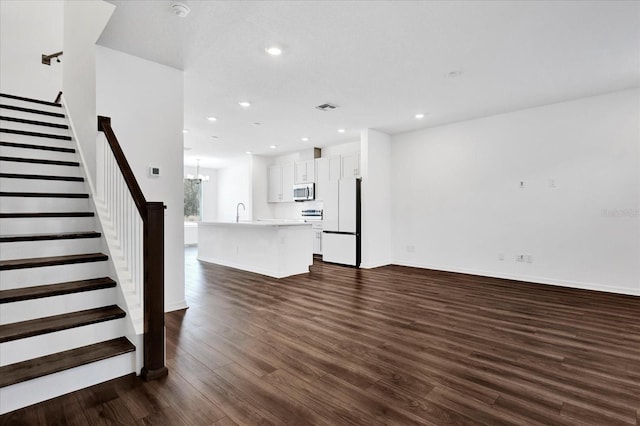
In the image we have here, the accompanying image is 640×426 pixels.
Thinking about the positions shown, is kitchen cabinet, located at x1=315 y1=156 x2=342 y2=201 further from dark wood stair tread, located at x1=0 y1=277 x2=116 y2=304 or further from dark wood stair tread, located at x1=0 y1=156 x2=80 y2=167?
dark wood stair tread, located at x1=0 y1=277 x2=116 y2=304

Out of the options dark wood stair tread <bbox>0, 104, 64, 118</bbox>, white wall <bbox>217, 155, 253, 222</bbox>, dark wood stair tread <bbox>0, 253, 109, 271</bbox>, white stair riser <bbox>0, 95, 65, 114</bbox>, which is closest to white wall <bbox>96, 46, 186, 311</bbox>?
dark wood stair tread <bbox>0, 253, 109, 271</bbox>

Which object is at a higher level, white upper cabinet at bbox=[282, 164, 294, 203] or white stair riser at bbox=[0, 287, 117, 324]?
white upper cabinet at bbox=[282, 164, 294, 203]

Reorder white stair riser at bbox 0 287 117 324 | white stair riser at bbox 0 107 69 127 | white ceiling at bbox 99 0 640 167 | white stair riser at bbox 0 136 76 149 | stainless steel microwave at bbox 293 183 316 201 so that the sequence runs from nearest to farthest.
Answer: white stair riser at bbox 0 287 117 324
white ceiling at bbox 99 0 640 167
white stair riser at bbox 0 136 76 149
white stair riser at bbox 0 107 69 127
stainless steel microwave at bbox 293 183 316 201

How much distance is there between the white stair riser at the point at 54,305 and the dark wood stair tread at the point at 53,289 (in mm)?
32

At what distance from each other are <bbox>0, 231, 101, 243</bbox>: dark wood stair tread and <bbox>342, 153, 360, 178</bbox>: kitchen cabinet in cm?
537

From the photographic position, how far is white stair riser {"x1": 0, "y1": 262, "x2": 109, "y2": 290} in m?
2.35

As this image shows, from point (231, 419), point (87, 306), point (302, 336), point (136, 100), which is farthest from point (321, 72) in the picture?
point (231, 419)

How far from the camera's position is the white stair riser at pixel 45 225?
2.73 m

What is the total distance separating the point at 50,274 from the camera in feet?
8.16

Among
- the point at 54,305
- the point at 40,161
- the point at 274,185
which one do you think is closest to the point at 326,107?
the point at 40,161

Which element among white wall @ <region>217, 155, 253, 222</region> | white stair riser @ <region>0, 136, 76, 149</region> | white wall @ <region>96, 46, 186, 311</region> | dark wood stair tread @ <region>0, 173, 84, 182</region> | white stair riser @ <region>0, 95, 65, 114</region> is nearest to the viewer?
dark wood stair tread @ <region>0, 173, 84, 182</region>

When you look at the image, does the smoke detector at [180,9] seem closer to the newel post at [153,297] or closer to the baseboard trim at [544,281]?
the newel post at [153,297]

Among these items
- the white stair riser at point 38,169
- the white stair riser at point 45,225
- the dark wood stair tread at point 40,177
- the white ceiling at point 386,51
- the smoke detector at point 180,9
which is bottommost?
the white stair riser at point 45,225

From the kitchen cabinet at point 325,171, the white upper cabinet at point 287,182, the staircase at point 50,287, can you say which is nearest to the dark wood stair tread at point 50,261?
the staircase at point 50,287
